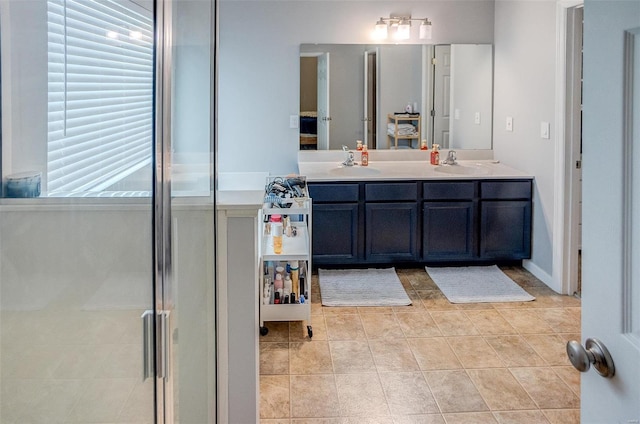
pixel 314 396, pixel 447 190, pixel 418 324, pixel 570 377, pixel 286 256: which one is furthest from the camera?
pixel 447 190

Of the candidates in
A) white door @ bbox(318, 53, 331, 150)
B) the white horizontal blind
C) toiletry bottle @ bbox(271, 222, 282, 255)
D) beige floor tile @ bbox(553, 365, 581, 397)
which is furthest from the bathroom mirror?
the white horizontal blind

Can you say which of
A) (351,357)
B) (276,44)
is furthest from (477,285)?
(276,44)

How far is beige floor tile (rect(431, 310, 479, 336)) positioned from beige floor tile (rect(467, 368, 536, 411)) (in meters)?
0.47

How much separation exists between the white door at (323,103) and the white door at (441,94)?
→ 0.88 m

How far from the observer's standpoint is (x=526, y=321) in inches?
130

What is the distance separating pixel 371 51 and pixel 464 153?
114 centimetres

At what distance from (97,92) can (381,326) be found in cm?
237

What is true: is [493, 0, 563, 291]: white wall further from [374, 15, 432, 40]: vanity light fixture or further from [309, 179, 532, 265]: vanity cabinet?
[374, 15, 432, 40]: vanity light fixture

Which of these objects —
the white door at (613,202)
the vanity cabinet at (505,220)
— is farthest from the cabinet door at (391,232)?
the white door at (613,202)

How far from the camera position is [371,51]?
4.66 meters

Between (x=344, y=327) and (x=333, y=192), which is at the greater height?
(x=333, y=192)

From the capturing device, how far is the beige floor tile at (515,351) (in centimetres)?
275

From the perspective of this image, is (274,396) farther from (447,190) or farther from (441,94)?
(441,94)

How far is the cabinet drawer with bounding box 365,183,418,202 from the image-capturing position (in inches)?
163
